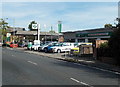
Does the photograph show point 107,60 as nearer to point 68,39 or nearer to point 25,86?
point 25,86

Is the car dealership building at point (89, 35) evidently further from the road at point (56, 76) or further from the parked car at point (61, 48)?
the road at point (56, 76)

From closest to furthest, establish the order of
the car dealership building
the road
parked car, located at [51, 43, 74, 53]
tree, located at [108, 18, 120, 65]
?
the road < tree, located at [108, 18, 120, 65] < parked car, located at [51, 43, 74, 53] < the car dealership building

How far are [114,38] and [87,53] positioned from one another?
9724 mm

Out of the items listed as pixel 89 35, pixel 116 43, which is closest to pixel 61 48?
pixel 116 43

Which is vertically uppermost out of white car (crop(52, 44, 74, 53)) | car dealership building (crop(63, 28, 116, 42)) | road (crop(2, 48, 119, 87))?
car dealership building (crop(63, 28, 116, 42))

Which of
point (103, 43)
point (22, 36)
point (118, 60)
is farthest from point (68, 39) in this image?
point (118, 60)

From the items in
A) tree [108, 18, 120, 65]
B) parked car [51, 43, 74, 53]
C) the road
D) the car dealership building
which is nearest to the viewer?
the road

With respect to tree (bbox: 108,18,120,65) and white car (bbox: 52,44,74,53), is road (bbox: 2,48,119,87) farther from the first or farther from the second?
white car (bbox: 52,44,74,53)

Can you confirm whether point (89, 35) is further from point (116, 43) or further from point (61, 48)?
point (116, 43)

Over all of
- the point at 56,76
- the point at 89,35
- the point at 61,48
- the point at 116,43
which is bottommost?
the point at 56,76

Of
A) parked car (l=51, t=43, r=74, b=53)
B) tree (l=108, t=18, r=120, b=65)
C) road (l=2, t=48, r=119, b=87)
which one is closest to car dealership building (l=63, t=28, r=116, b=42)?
parked car (l=51, t=43, r=74, b=53)

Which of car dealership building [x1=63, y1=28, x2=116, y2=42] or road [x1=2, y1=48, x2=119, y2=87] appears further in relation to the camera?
car dealership building [x1=63, y1=28, x2=116, y2=42]

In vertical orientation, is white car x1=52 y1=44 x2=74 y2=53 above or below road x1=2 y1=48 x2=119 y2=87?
above

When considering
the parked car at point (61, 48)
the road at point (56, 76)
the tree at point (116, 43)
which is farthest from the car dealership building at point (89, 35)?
the road at point (56, 76)
